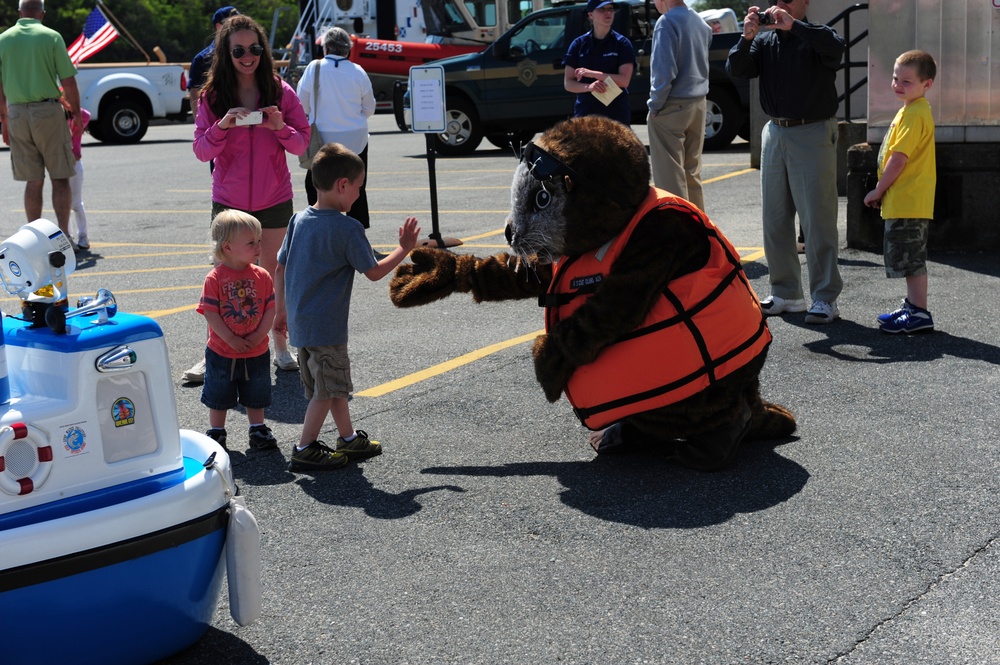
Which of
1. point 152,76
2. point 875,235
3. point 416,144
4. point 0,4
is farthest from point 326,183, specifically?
point 0,4

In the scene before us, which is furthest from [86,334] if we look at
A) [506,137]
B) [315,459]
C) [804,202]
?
[506,137]

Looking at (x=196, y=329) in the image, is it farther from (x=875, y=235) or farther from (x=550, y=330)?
(x=875, y=235)

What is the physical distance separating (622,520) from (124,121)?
21.5m

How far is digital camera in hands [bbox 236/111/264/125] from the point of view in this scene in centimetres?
585

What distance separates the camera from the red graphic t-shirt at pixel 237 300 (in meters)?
4.87

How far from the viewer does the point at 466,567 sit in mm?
3789

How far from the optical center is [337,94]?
29.0 feet

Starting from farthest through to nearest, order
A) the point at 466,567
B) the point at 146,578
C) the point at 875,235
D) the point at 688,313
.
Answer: the point at 875,235 < the point at 688,313 < the point at 466,567 < the point at 146,578

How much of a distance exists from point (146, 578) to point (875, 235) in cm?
734

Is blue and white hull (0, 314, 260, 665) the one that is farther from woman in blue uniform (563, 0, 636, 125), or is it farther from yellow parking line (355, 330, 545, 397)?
woman in blue uniform (563, 0, 636, 125)

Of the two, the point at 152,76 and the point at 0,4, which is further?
the point at 0,4

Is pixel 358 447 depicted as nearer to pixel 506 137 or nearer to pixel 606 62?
pixel 606 62

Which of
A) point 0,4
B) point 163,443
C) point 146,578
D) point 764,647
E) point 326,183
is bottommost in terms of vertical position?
point 764,647

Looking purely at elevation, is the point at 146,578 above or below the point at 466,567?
above
